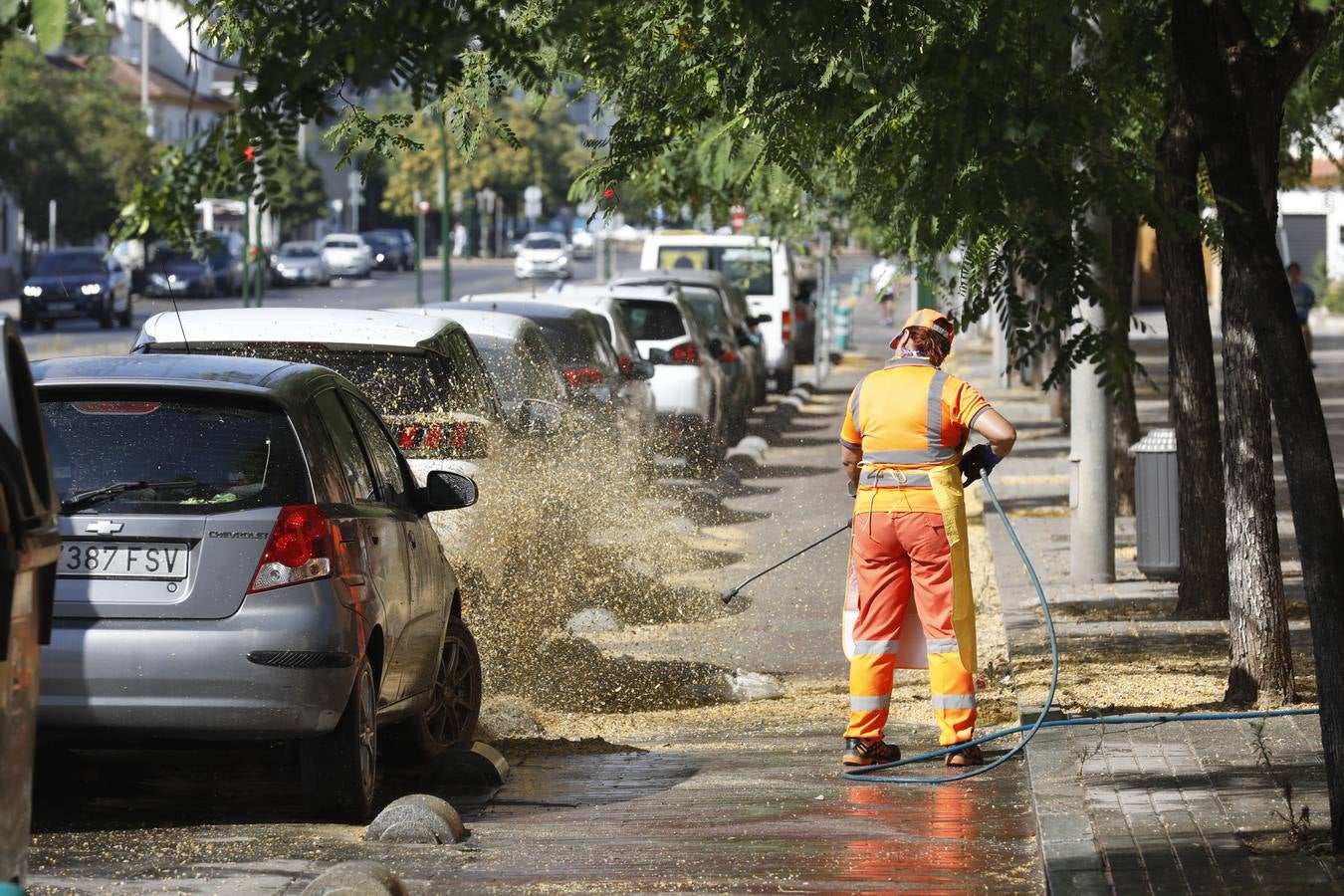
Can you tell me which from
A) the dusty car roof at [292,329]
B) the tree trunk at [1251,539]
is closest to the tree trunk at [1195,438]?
the tree trunk at [1251,539]

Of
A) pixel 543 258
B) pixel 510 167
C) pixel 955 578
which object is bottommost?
pixel 955 578

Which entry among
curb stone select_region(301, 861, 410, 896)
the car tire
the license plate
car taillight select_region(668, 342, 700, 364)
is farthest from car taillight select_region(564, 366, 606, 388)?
curb stone select_region(301, 861, 410, 896)

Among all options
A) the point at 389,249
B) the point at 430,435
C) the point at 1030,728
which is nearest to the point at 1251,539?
the point at 1030,728

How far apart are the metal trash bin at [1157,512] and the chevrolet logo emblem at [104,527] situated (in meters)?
7.27

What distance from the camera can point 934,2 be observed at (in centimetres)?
653

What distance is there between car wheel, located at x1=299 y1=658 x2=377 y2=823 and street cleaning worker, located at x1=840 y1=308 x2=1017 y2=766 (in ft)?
6.58

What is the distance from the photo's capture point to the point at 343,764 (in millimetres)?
6906

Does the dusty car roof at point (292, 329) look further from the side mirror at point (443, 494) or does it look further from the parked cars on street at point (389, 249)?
the parked cars on street at point (389, 249)

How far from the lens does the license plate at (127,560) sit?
6684mm

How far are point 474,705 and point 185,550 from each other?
7.46 feet

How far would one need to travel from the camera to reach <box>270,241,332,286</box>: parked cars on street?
2758 inches

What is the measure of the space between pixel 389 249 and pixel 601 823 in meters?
81.0

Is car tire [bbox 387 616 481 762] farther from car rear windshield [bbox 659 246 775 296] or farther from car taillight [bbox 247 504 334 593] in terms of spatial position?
car rear windshield [bbox 659 246 775 296]

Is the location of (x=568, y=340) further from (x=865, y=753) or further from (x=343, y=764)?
(x=343, y=764)
